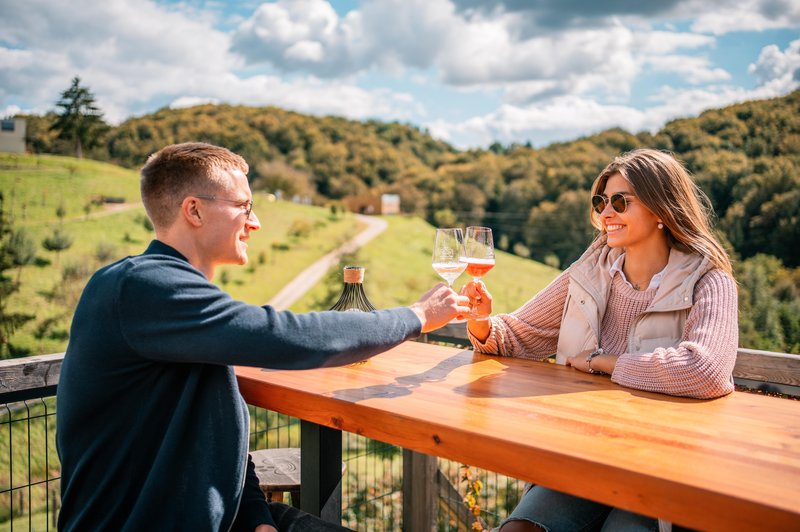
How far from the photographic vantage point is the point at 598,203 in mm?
2641

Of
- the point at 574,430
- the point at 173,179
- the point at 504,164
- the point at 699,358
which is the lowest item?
the point at 574,430

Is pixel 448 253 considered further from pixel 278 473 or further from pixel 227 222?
pixel 278 473

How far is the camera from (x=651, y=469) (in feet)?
4.11

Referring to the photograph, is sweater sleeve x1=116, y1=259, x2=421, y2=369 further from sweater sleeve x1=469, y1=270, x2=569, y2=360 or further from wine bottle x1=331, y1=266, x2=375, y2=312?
sweater sleeve x1=469, y1=270, x2=569, y2=360

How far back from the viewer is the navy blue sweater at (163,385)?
153cm

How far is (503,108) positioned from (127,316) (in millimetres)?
89931

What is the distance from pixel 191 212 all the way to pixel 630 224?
68.1 inches

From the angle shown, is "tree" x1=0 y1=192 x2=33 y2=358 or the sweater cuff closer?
the sweater cuff

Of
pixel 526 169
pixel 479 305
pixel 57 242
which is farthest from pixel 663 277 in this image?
pixel 526 169

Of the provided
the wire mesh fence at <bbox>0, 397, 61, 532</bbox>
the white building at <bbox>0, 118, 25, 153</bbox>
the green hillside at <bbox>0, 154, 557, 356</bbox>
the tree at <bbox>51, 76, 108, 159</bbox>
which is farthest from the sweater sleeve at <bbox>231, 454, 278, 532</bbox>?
the white building at <bbox>0, 118, 25, 153</bbox>

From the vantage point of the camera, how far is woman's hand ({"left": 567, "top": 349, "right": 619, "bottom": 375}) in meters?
2.20

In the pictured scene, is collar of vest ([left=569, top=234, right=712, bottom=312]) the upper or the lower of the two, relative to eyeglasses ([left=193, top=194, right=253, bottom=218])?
lower

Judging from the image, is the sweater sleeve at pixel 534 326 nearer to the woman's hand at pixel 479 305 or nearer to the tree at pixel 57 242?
the woman's hand at pixel 479 305

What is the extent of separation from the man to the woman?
0.86 meters
